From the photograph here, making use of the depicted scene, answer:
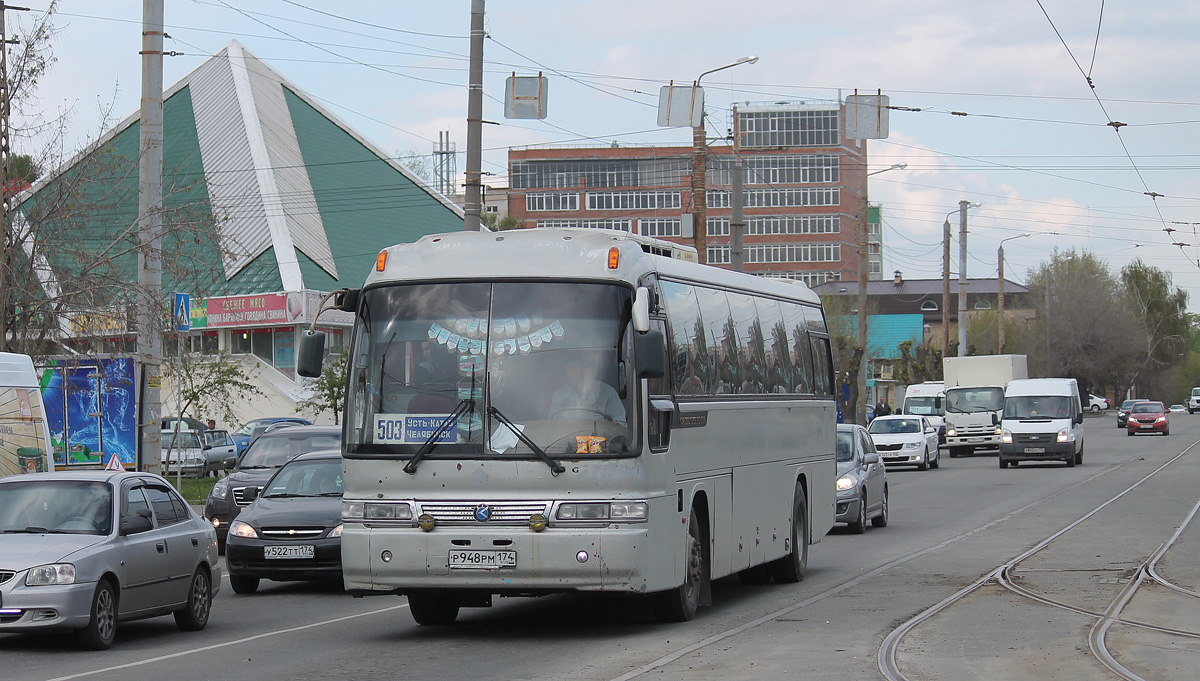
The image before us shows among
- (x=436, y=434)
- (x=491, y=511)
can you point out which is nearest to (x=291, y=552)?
(x=436, y=434)

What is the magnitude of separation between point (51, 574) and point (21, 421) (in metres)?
7.16

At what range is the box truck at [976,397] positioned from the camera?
48656mm

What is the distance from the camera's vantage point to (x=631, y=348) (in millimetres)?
10781

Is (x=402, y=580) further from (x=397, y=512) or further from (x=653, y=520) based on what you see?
(x=653, y=520)

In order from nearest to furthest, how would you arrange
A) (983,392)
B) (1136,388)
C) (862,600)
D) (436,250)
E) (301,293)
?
(436,250), (862,600), (983,392), (301,293), (1136,388)

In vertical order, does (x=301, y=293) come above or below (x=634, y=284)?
above

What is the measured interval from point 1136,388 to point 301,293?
82.4 metres

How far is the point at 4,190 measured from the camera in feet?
66.8

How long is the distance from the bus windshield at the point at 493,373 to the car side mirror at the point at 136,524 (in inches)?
79.2

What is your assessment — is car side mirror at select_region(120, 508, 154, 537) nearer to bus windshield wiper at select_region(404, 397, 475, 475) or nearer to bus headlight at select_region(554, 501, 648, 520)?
bus windshield wiper at select_region(404, 397, 475, 475)

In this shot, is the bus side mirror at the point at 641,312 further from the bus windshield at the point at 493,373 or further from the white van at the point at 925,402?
the white van at the point at 925,402

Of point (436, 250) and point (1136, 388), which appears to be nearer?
point (436, 250)

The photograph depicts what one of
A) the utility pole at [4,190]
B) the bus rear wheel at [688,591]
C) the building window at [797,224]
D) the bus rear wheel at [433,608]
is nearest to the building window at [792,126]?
the building window at [797,224]

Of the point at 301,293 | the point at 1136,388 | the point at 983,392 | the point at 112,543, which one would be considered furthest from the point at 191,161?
the point at 1136,388
